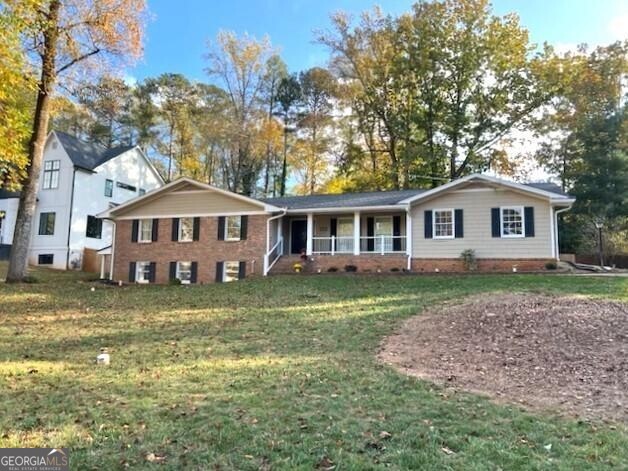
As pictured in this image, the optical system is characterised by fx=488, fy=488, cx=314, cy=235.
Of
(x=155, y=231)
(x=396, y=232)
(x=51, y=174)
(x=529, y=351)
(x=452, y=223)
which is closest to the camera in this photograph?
(x=529, y=351)

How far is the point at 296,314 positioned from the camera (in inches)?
458

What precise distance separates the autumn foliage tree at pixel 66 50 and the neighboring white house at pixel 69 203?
9.82 metres

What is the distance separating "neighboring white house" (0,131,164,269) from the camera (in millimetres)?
26672

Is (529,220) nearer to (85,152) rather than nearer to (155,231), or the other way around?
(155,231)

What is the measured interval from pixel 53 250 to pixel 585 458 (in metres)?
28.0

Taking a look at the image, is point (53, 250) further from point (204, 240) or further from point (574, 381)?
point (574, 381)

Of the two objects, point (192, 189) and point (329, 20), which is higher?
point (329, 20)

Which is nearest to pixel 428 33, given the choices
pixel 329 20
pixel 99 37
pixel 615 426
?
pixel 329 20

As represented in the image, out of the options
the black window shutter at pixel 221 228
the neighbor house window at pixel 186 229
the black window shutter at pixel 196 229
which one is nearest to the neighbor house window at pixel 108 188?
the neighbor house window at pixel 186 229

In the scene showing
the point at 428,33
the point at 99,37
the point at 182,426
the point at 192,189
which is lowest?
the point at 182,426

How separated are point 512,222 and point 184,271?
13.9 meters

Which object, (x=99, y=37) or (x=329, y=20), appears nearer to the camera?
(x=99, y=37)

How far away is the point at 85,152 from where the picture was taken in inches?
1128
